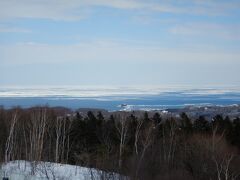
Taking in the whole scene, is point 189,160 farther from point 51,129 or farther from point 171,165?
point 51,129

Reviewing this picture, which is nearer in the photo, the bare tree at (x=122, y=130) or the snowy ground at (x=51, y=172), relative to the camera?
the snowy ground at (x=51, y=172)

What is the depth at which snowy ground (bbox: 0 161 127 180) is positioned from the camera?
151ft

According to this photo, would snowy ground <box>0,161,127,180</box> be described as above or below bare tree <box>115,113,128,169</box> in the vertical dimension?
below

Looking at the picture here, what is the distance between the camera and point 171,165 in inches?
2052

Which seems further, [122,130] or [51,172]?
[122,130]

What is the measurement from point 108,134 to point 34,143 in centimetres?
917

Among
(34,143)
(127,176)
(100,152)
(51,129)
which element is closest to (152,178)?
(127,176)

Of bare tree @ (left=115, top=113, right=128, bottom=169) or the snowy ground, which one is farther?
bare tree @ (left=115, top=113, right=128, bottom=169)

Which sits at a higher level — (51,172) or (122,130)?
(122,130)

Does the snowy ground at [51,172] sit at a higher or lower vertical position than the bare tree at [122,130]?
lower

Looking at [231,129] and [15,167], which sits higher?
[231,129]

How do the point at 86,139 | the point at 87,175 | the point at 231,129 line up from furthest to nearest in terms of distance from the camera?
1. the point at 86,139
2. the point at 231,129
3. the point at 87,175

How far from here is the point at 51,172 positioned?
163 feet

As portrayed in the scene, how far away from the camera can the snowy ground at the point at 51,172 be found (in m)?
45.9
